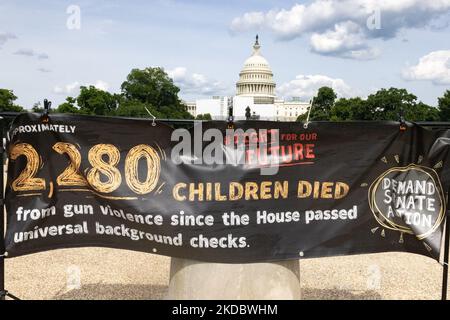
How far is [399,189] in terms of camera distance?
14.8 feet

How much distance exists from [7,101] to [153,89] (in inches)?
1156

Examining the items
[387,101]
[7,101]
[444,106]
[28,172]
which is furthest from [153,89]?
[28,172]

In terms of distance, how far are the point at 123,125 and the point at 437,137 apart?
3.20 metres

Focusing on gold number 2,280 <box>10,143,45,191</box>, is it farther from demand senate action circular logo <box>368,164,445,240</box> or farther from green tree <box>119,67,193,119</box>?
green tree <box>119,67,193,119</box>

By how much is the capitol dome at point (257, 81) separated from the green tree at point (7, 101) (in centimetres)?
6898

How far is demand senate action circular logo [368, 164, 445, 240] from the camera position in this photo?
4.50m

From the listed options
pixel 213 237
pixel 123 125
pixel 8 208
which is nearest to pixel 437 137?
pixel 213 237

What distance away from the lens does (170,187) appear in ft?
14.0

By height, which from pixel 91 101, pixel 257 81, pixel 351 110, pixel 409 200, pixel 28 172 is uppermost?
pixel 257 81

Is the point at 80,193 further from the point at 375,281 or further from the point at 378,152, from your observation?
the point at 375,281

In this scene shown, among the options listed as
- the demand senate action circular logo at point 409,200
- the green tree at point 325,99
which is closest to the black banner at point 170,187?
the demand senate action circular logo at point 409,200

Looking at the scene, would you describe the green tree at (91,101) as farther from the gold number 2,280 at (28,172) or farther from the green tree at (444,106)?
the gold number 2,280 at (28,172)

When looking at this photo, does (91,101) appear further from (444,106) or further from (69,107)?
(444,106)
